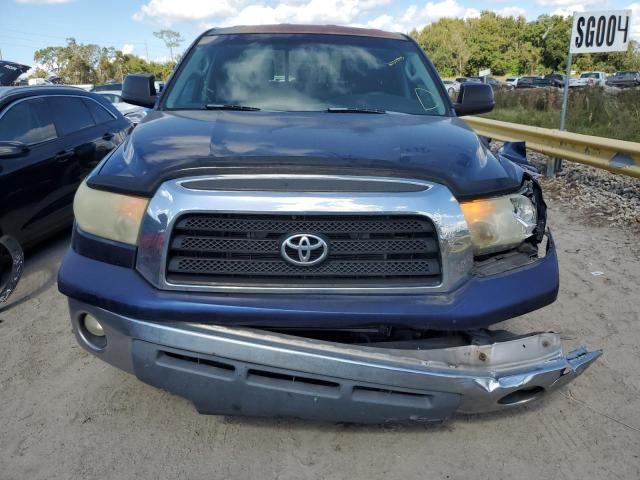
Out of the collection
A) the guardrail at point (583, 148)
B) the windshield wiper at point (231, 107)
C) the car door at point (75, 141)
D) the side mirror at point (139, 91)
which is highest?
the side mirror at point (139, 91)

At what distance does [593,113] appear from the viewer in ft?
42.8

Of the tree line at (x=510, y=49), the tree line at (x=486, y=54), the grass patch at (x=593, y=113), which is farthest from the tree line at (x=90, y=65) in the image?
the grass patch at (x=593, y=113)

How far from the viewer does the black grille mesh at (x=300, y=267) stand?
2205mm

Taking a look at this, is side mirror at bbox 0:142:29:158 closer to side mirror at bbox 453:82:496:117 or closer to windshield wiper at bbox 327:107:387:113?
windshield wiper at bbox 327:107:387:113

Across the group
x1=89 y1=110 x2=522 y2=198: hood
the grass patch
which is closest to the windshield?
x1=89 y1=110 x2=522 y2=198: hood

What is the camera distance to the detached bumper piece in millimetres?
2115

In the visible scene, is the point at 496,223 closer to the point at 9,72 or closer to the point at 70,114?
the point at 70,114

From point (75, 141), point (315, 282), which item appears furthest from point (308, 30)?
point (75, 141)

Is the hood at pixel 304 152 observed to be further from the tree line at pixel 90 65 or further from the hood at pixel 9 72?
the tree line at pixel 90 65

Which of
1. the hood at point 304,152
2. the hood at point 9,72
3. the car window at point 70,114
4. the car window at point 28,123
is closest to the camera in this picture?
the hood at point 304,152

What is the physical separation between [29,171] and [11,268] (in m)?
0.95

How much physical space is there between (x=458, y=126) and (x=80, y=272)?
204 centimetres

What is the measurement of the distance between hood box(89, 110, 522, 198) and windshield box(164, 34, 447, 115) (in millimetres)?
521

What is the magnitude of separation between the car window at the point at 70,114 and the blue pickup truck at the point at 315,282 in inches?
145
